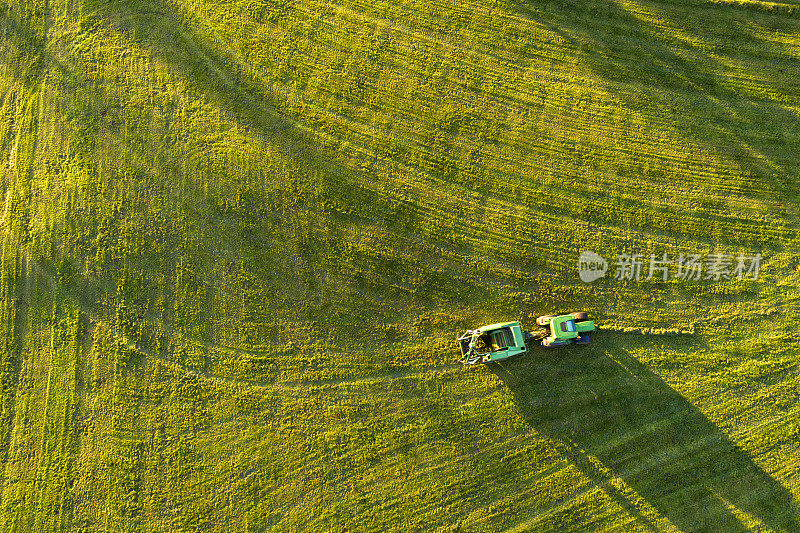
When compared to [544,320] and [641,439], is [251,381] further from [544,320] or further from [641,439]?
[641,439]

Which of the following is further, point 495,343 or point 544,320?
point 544,320

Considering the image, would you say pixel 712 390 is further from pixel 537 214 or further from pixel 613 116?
pixel 613 116

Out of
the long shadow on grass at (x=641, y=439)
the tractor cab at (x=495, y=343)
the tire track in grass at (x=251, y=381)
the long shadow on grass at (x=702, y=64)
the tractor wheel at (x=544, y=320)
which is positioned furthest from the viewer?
the long shadow on grass at (x=702, y=64)

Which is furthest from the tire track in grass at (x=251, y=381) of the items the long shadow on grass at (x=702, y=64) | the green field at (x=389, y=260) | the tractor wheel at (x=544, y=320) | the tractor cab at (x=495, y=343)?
the long shadow on grass at (x=702, y=64)

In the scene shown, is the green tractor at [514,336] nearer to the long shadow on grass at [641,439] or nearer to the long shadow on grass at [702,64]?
the long shadow on grass at [641,439]

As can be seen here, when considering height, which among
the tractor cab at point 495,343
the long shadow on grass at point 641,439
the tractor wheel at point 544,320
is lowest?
the long shadow on grass at point 641,439

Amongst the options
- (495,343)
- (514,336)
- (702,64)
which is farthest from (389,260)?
(702,64)
